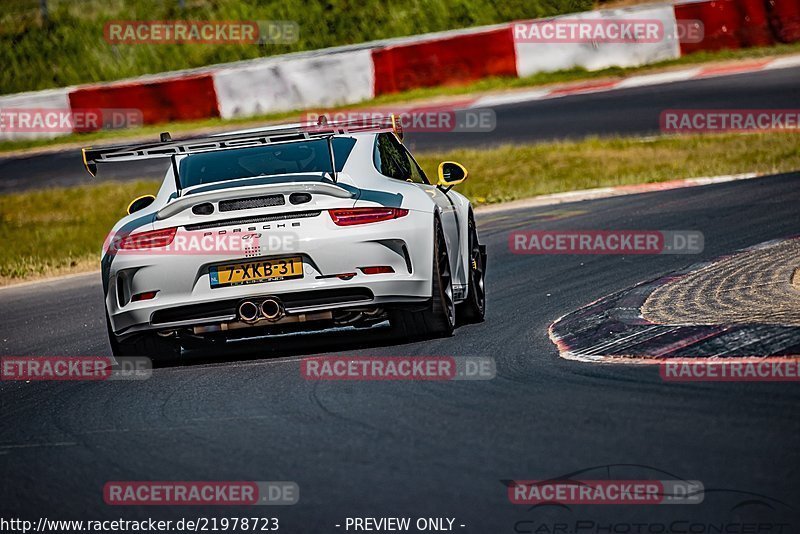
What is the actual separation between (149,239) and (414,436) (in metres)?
2.47

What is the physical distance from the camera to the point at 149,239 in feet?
24.3

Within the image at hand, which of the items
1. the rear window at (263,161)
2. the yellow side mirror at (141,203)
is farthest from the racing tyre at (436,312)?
the yellow side mirror at (141,203)

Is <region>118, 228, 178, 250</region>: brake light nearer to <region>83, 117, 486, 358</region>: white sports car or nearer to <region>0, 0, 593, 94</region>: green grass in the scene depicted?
<region>83, 117, 486, 358</region>: white sports car

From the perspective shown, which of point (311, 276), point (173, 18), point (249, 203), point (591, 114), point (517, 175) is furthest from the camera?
point (173, 18)

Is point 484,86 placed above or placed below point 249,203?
below

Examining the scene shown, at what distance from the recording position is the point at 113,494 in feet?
16.9

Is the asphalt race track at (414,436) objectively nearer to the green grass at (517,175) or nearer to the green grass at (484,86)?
the green grass at (517,175)

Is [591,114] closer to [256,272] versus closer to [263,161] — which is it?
[263,161]

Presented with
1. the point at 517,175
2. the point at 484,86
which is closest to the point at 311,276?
the point at 517,175

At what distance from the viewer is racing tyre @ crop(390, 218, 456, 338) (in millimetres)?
7512

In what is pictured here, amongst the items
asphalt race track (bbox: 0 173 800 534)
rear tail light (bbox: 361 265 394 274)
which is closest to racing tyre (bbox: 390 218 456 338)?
asphalt race track (bbox: 0 173 800 534)

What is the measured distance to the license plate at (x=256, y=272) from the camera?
23.8 ft

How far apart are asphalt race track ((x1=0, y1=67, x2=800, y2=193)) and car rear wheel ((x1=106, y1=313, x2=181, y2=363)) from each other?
1323cm

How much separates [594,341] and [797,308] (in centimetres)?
101
